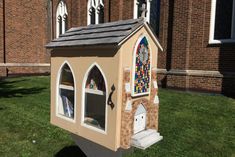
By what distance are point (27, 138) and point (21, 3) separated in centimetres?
1700

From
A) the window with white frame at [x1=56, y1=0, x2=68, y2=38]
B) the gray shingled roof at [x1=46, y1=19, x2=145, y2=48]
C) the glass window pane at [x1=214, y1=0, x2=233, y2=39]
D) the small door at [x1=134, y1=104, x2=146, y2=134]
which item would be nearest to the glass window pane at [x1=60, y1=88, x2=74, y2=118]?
the gray shingled roof at [x1=46, y1=19, x2=145, y2=48]

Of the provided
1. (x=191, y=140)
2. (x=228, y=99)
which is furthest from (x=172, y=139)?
(x=228, y=99)

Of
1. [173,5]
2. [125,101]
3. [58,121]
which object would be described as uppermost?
[173,5]

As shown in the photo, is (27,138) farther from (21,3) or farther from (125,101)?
(21,3)

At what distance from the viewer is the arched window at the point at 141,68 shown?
160 cm

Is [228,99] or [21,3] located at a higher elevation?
[21,3]

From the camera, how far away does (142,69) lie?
5.53 ft

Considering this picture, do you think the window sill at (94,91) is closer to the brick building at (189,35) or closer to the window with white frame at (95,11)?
the brick building at (189,35)

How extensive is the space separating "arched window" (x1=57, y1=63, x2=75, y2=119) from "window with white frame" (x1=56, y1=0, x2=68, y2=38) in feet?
57.4

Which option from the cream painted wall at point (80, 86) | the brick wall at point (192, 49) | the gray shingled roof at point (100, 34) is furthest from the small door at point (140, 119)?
the brick wall at point (192, 49)

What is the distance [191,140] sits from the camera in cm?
457

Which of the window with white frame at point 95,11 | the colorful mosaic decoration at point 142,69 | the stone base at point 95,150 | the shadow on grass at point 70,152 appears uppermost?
the window with white frame at point 95,11

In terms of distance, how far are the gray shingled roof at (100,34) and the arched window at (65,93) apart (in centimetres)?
24

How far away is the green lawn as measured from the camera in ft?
13.8
